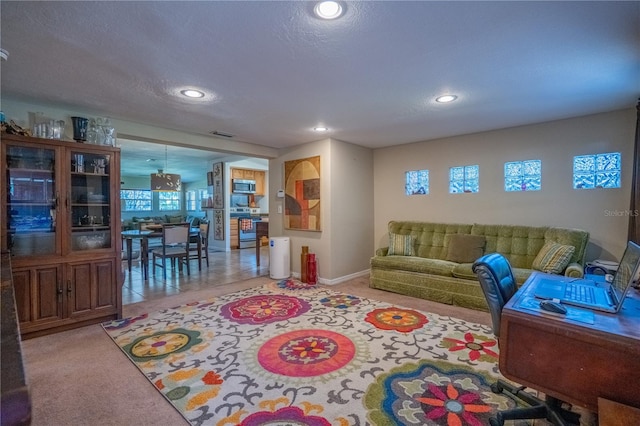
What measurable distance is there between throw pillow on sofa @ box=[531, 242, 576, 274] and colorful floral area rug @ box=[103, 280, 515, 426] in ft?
3.49

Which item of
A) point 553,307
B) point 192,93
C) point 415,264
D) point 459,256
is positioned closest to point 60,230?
point 192,93

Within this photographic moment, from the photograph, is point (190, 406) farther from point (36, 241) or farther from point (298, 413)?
point (36, 241)

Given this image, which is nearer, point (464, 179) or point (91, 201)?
point (91, 201)

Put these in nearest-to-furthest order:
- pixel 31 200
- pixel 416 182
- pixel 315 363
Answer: pixel 315 363, pixel 31 200, pixel 416 182

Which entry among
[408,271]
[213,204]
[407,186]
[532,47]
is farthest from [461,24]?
[213,204]

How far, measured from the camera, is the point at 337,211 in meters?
4.79

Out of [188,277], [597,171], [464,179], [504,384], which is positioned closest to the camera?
[504,384]

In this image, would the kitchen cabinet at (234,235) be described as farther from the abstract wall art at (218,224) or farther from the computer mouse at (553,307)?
the computer mouse at (553,307)

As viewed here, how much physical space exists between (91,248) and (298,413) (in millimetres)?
2838

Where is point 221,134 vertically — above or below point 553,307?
above

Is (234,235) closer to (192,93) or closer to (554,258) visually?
(192,93)

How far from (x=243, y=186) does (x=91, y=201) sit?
5.62 meters

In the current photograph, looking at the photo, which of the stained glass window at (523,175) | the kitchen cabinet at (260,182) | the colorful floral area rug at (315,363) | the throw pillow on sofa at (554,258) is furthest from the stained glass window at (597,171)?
the kitchen cabinet at (260,182)

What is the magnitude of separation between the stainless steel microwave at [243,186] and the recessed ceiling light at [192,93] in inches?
229
